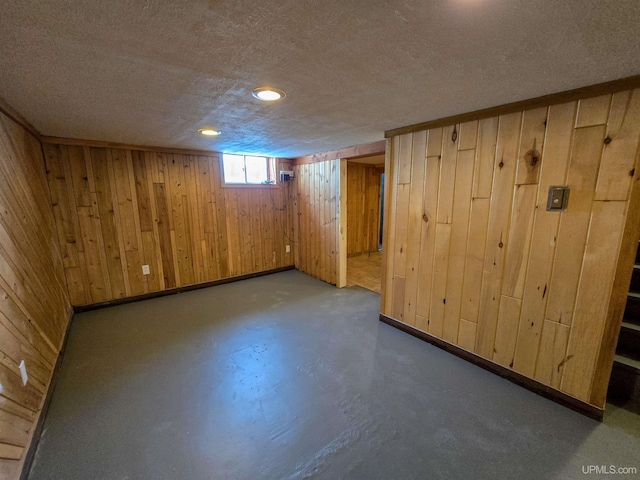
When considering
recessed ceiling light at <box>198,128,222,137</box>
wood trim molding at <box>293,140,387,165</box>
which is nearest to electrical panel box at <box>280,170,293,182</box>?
wood trim molding at <box>293,140,387,165</box>

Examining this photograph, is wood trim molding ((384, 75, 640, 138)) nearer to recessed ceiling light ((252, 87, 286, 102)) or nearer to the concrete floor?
recessed ceiling light ((252, 87, 286, 102))

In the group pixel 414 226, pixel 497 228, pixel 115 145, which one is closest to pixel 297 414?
pixel 414 226

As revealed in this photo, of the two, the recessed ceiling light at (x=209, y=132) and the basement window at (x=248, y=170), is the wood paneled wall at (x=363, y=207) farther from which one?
the recessed ceiling light at (x=209, y=132)

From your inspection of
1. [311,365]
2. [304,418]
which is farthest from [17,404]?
[311,365]

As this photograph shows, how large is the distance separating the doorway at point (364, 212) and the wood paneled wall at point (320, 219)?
1261 mm

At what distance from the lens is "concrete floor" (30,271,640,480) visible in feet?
4.63

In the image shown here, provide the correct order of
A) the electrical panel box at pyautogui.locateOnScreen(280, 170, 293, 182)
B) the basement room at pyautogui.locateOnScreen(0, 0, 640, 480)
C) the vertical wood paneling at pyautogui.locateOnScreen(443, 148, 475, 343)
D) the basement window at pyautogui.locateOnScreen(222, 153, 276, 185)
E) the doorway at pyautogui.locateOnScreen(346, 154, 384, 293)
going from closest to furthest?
the basement room at pyautogui.locateOnScreen(0, 0, 640, 480), the vertical wood paneling at pyautogui.locateOnScreen(443, 148, 475, 343), the basement window at pyautogui.locateOnScreen(222, 153, 276, 185), the electrical panel box at pyautogui.locateOnScreen(280, 170, 293, 182), the doorway at pyautogui.locateOnScreen(346, 154, 384, 293)

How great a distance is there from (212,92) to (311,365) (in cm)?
217

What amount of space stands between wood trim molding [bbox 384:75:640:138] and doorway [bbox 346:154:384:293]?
3505 millimetres

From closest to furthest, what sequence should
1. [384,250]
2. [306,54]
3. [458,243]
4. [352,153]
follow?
[306,54] < [458,243] < [384,250] < [352,153]

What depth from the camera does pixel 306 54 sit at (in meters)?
1.16

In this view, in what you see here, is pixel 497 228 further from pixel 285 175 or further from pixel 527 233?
pixel 285 175

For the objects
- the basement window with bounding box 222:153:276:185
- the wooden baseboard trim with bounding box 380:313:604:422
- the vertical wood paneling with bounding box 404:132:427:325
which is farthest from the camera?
the basement window with bounding box 222:153:276:185

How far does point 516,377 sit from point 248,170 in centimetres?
429
